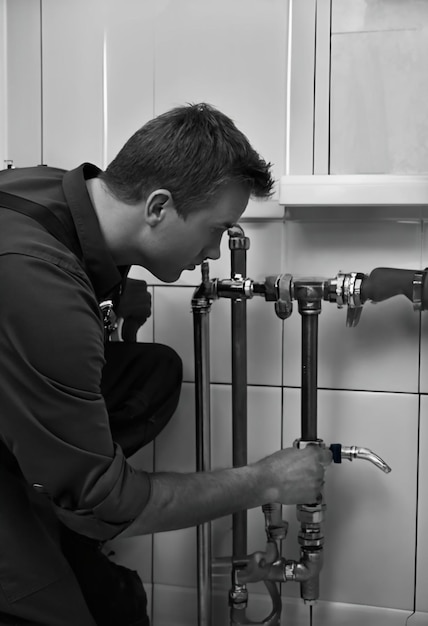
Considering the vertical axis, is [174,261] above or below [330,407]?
above

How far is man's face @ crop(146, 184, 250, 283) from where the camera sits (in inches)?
38.7

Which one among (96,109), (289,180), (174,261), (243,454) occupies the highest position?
(96,109)

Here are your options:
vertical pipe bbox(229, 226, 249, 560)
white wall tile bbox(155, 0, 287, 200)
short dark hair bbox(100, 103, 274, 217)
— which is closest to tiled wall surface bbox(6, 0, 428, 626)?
white wall tile bbox(155, 0, 287, 200)

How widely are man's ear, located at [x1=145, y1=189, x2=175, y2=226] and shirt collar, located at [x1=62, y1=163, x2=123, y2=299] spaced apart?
0.06 meters

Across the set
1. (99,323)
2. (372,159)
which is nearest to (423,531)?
(372,159)

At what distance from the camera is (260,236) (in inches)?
52.4

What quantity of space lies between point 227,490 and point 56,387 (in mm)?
274

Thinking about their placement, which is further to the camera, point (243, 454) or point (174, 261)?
point (243, 454)

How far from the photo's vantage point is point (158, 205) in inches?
38.1

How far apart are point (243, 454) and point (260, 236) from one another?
36cm

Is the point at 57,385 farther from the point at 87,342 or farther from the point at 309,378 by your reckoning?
the point at 309,378

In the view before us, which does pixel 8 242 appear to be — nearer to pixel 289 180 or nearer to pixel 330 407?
pixel 289 180

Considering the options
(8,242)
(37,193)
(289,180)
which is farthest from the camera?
(289,180)

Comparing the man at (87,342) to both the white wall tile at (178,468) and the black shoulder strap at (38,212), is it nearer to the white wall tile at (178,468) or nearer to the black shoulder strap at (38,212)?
the black shoulder strap at (38,212)
